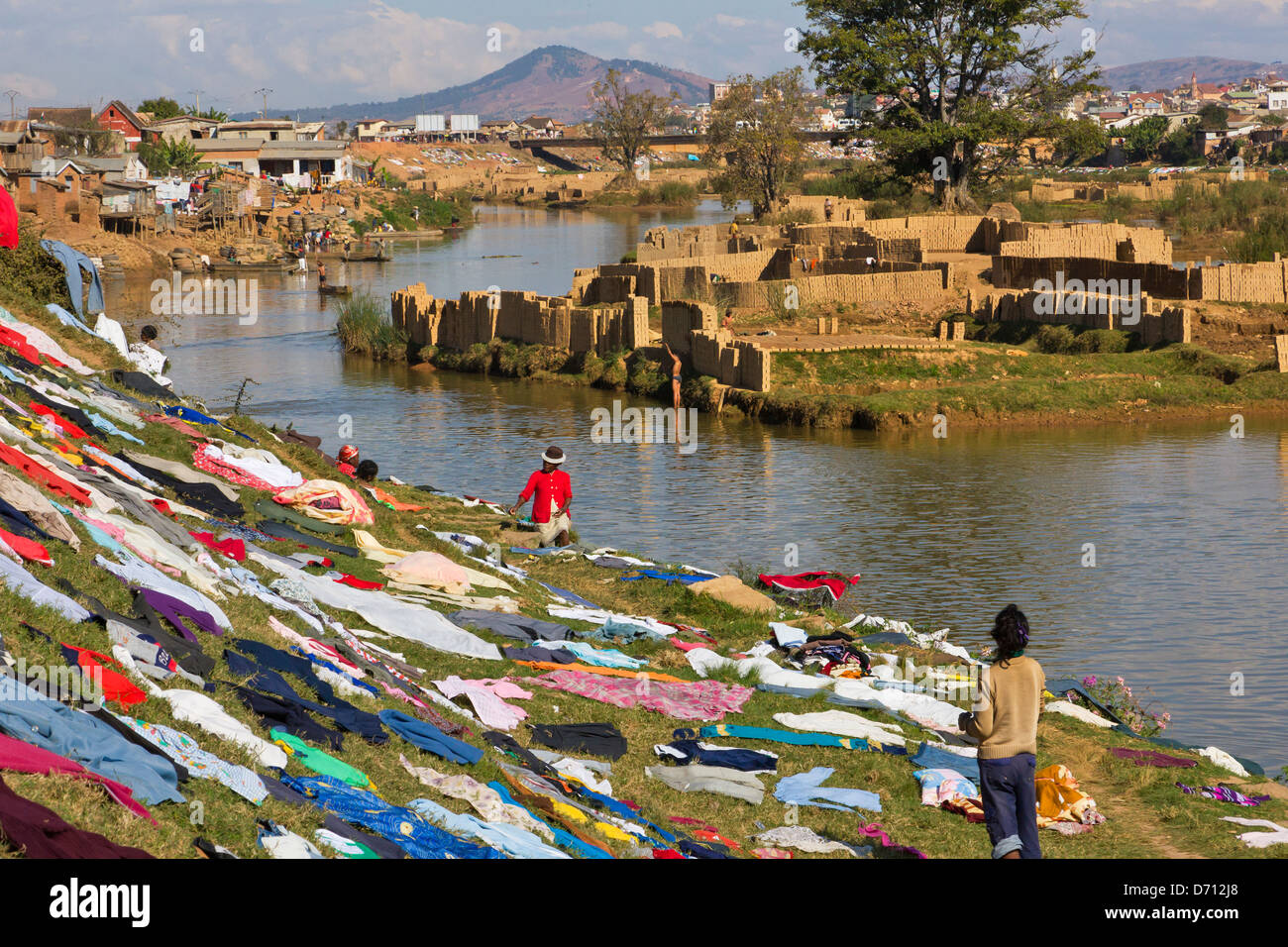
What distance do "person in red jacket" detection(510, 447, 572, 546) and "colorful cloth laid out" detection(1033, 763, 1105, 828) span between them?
8728mm

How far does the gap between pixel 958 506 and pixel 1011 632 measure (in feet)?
58.3

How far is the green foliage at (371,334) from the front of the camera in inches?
1758

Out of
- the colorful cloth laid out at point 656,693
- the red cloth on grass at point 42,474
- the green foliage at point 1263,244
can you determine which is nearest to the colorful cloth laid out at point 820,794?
the colorful cloth laid out at point 656,693

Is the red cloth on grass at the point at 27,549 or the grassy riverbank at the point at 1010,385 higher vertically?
the red cloth on grass at the point at 27,549

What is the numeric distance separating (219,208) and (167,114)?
49.6 metres

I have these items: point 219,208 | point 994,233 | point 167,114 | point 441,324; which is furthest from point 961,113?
point 167,114

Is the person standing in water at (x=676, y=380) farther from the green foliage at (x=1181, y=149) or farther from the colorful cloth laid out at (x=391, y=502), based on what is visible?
the green foliage at (x=1181, y=149)

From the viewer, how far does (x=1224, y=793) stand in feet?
34.3

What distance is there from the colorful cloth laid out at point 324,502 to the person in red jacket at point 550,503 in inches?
86.4

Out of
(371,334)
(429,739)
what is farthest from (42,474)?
(371,334)

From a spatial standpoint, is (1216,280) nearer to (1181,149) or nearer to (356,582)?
(356,582)

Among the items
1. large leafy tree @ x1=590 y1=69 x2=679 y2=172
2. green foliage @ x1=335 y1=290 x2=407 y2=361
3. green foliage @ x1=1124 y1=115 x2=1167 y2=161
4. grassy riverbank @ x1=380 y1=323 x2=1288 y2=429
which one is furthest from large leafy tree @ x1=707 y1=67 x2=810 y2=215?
green foliage @ x1=1124 y1=115 x2=1167 y2=161

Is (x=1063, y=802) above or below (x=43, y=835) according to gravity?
below

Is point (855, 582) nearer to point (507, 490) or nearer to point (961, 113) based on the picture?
point (507, 490)
